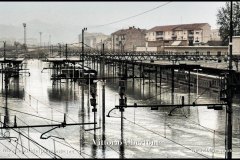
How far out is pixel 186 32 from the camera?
441 feet

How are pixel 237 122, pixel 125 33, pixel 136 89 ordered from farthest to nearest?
1. pixel 125 33
2. pixel 136 89
3. pixel 237 122

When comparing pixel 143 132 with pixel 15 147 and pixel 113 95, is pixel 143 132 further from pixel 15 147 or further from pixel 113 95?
pixel 113 95

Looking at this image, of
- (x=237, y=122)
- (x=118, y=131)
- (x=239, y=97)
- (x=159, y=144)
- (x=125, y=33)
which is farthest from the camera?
(x=125, y=33)

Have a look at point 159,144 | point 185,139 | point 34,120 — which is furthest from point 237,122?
point 34,120

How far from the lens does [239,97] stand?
44.3m

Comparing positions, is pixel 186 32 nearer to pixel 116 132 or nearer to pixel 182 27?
pixel 182 27

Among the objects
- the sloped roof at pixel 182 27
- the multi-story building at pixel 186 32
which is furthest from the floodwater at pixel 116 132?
the sloped roof at pixel 182 27

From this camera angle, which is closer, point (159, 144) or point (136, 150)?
point (136, 150)

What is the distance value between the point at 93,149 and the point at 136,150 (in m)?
2.02

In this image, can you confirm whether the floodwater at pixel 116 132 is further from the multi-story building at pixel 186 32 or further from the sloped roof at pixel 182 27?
the sloped roof at pixel 182 27

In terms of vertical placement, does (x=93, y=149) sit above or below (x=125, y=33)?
below

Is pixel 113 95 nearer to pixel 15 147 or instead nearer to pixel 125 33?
pixel 15 147

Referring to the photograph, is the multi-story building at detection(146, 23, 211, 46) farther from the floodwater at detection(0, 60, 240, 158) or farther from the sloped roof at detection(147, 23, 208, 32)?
the floodwater at detection(0, 60, 240, 158)

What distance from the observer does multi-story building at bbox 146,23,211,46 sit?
132 metres
